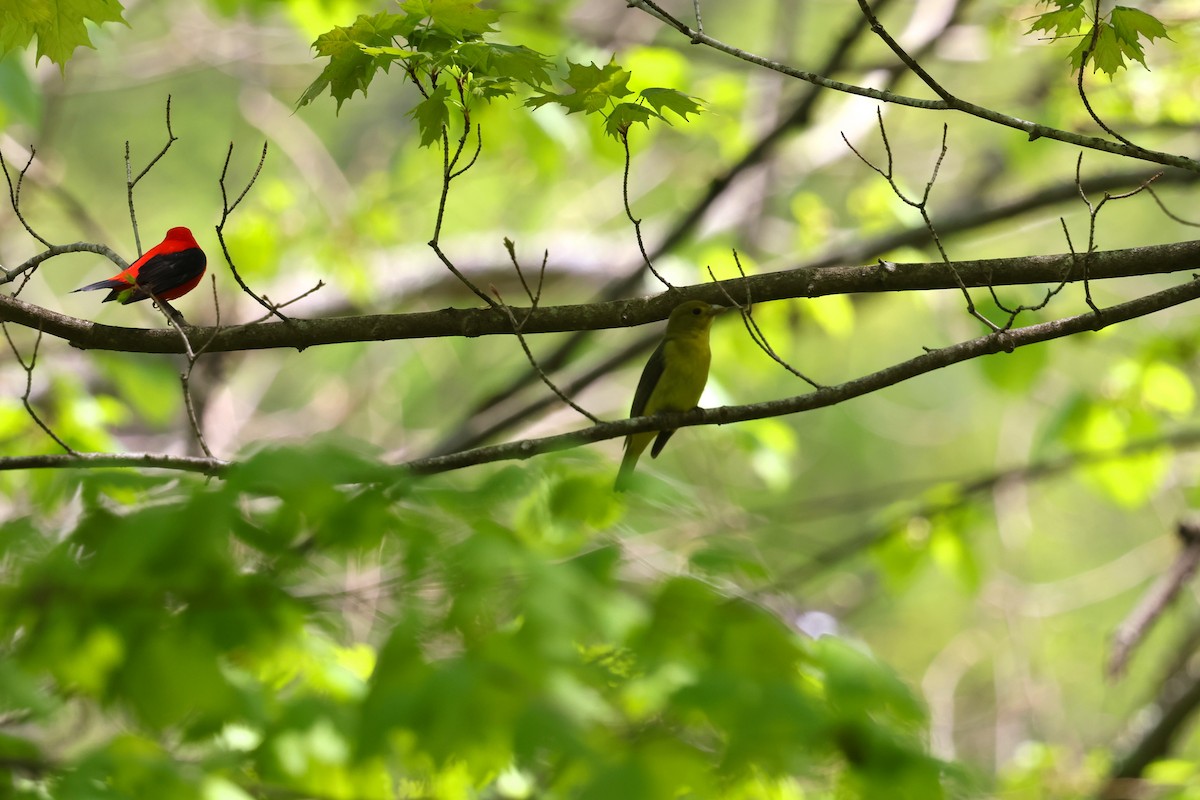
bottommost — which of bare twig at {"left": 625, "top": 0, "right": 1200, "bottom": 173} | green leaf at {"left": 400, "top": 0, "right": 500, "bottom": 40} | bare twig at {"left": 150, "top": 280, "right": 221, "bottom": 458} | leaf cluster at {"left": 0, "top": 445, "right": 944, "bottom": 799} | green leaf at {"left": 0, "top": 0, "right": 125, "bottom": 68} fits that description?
leaf cluster at {"left": 0, "top": 445, "right": 944, "bottom": 799}

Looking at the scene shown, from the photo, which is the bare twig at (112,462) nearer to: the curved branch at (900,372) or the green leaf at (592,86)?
the curved branch at (900,372)

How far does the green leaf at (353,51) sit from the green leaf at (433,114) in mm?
140

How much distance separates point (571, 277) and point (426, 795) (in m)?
5.28

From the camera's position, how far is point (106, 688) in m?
2.73

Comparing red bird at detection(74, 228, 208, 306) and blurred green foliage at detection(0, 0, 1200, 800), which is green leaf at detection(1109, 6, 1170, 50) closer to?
blurred green foliage at detection(0, 0, 1200, 800)

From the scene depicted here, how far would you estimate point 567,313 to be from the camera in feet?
10.0

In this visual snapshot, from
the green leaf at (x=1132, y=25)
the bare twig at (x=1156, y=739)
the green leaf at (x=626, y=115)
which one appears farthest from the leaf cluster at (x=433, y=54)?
the bare twig at (x=1156, y=739)

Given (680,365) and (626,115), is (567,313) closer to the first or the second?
(626,115)

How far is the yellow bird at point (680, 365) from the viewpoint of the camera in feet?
15.1

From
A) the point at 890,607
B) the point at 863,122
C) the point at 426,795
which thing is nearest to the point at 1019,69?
the point at 863,122

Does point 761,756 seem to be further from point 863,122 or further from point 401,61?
point 863,122

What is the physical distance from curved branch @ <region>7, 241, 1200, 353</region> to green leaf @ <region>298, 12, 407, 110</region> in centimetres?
65

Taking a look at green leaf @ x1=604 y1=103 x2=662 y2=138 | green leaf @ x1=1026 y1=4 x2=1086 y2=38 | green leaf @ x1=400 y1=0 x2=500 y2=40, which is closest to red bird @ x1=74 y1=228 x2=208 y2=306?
green leaf @ x1=400 y1=0 x2=500 y2=40

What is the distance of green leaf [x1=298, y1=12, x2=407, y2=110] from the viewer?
107 inches
